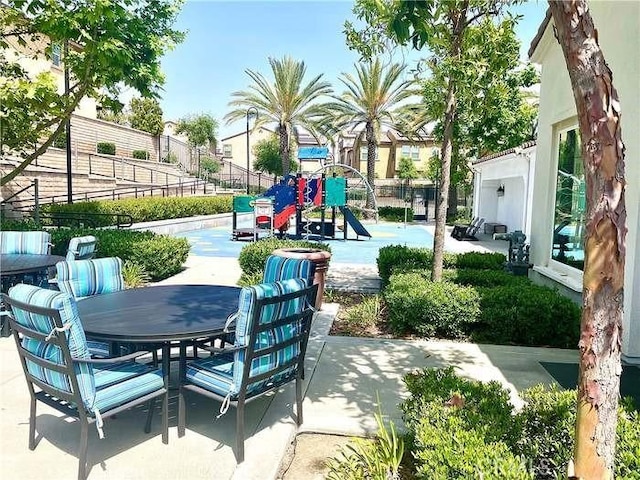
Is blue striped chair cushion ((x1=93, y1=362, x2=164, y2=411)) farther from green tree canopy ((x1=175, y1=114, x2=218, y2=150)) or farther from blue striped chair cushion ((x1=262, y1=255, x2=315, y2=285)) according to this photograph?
green tree canopy ((x1=175, y1=114, x2=218, y2=150))

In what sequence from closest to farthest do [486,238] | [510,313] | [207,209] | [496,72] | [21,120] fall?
1. [510,313]
2. [496,72]
3. [21,120]
4. [486,238]
5. [207,209]

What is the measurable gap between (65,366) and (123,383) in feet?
1.44

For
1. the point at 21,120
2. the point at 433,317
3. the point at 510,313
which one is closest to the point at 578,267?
the point at 510,313

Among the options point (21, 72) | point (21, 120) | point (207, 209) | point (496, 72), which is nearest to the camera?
point (496, 72)

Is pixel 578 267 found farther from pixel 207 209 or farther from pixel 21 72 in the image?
pixel 207 209

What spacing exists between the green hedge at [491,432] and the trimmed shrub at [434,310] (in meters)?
2.59

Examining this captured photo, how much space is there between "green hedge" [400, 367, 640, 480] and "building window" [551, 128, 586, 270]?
4813 millimetres

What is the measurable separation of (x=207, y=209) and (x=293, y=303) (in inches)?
878

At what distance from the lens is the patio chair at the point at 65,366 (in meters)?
2.83

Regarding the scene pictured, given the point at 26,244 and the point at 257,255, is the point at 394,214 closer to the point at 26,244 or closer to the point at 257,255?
the point at 257,255

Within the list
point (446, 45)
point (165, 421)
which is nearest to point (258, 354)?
point (165, 421)

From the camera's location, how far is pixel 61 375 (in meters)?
2.96

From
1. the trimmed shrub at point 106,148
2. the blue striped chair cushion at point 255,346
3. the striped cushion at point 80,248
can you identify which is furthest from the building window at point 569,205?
the trimmed shrub at point 106,148

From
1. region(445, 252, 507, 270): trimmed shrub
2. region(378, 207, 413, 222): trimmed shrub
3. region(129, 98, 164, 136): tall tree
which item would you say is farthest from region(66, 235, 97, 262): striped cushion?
region(129, 98, 164, 136): tall tree
